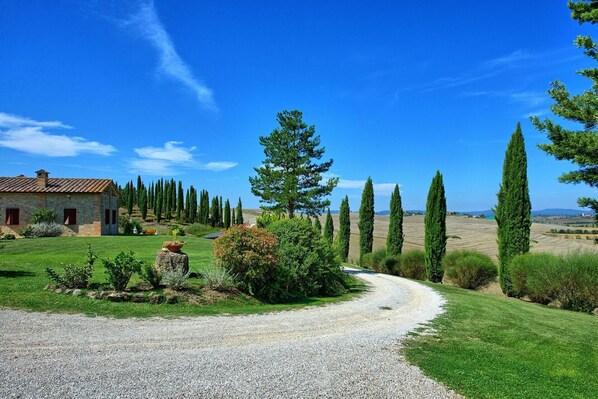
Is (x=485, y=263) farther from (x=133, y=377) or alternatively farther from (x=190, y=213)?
(x=190, y=213)

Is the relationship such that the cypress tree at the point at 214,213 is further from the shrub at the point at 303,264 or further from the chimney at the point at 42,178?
the shrub at the point at 303,264

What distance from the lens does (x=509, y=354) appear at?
717cm

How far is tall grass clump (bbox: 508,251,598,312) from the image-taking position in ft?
44.7

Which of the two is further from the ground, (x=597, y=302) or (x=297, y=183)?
Result: (x=297, y=183)

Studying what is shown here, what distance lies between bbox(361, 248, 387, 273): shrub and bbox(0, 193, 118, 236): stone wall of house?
21207mm

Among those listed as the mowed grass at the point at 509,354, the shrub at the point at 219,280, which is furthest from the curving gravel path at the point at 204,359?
the shrub at the point at 219,280

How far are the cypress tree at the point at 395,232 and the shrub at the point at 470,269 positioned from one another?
5.55 m

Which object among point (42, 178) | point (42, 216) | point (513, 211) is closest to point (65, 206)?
point (42, 216)

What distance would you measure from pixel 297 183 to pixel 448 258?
9.41 metres

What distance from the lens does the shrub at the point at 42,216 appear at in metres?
31.3

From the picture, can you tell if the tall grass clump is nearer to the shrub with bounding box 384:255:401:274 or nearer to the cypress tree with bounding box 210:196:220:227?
the shrub with bounding box 384:255:401:274

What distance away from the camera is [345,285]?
15.4m

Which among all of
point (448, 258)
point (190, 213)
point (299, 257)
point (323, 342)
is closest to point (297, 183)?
point (448, 258)

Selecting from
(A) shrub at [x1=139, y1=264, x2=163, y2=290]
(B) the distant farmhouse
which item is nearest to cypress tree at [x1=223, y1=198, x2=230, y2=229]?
(B) the distant farmhouse
